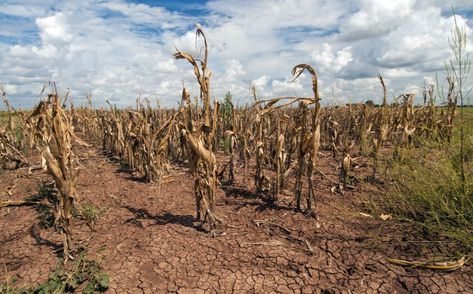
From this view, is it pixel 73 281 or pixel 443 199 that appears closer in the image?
pixel 73 281

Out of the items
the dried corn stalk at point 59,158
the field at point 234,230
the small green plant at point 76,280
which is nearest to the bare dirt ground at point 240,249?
the field at point 234,230

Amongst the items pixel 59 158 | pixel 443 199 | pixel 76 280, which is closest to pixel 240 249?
pixel 76 280

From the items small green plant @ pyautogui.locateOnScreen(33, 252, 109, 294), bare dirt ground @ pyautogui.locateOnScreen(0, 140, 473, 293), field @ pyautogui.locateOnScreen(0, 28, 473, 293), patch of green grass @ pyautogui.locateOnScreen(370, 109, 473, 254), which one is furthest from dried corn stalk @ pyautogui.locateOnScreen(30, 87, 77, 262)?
patch of green grass @ pyautogui.locateOnScreen(370, 109, 473, 254)

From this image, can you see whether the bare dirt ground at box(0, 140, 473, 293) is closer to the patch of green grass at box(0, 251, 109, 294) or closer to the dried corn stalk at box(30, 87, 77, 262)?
the patch of green grass at box(0, 251, 109, 294)

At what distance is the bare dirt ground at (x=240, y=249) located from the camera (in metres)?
2.33

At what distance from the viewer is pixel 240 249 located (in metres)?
2.76

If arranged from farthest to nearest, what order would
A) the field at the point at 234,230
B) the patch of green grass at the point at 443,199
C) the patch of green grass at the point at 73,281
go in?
the patch of green grass at the point at 443,199 < the field at the point at 234,230 < the patch of green grass at the point at 73,281

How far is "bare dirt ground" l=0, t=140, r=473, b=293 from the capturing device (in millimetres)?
2326

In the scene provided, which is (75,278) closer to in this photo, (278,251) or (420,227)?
(278,251)

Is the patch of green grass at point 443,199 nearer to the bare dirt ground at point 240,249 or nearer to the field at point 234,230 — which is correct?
the field at point 234,230

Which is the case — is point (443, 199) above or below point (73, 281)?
above

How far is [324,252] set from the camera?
2672 mm

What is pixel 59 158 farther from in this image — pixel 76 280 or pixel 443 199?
pixel 443 199

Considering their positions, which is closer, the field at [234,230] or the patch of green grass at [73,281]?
the patch of green grass at [73,281]
